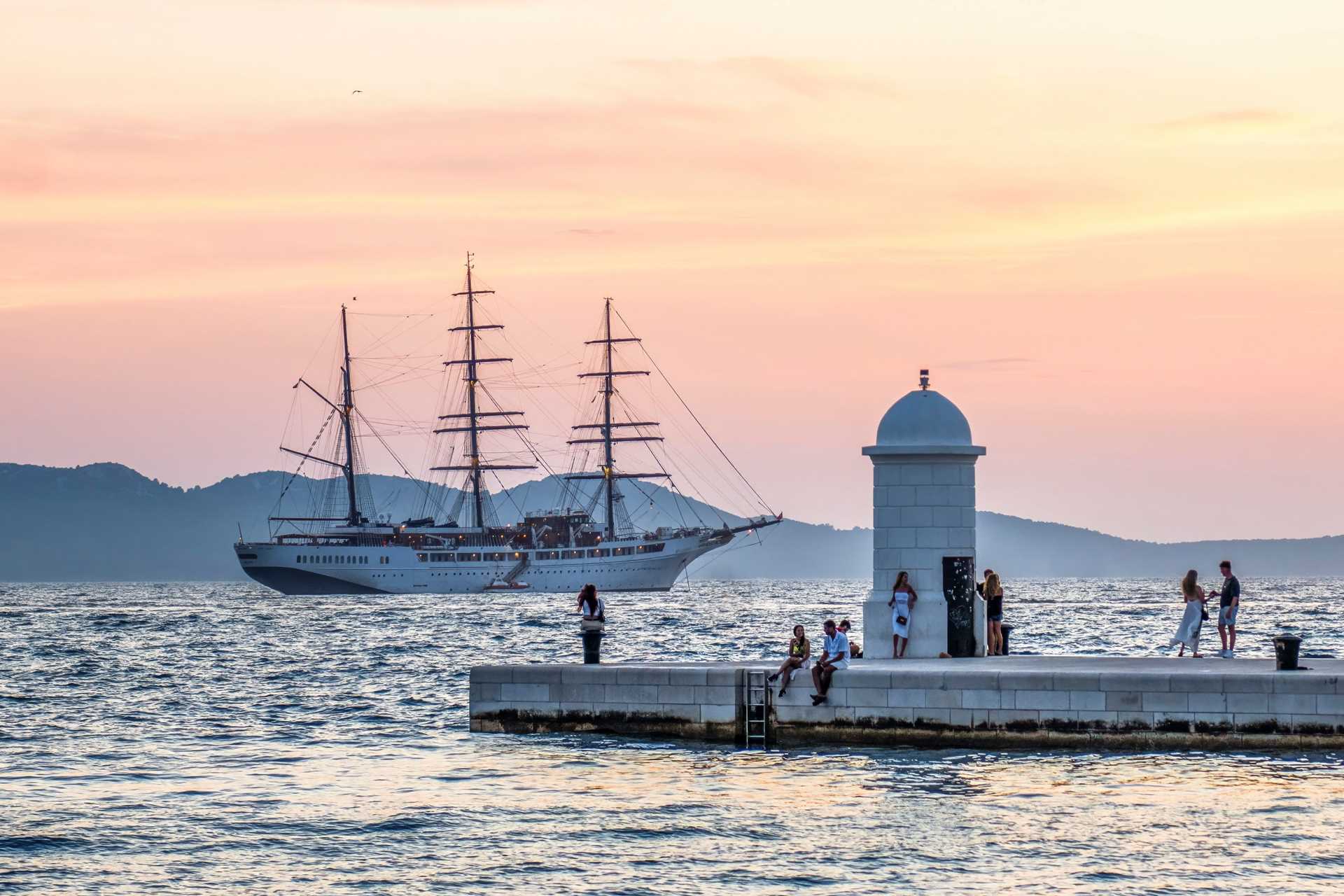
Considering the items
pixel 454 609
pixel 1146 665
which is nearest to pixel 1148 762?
pixel 1146 665

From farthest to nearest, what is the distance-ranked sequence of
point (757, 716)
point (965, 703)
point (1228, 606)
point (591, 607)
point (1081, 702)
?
point (591, 607), point (1228, 606), point (757, 716), point (965, 703), point (1081, 702)

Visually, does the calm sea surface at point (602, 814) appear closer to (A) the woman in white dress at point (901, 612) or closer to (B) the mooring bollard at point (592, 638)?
(B) the mooring bollard at point (592, 638)

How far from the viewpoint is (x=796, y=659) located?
78.8 feet

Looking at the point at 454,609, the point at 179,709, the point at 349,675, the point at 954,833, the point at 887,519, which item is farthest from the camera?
the point at 454,609

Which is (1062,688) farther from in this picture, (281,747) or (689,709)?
(281,747)

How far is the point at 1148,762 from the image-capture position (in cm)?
2195

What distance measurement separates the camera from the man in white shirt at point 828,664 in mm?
23906

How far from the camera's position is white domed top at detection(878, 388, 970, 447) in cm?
2781

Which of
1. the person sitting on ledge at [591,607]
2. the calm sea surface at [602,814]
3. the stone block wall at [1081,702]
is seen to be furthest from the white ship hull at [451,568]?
the stone block wall at [1081,702]

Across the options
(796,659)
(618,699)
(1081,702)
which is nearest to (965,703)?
(1081,702)

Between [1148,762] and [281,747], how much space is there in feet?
47.1

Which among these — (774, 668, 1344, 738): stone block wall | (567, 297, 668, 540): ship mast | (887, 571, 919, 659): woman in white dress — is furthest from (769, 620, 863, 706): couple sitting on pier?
(567, 297, 668, 540): ship mast

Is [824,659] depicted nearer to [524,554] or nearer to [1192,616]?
[1192,616]

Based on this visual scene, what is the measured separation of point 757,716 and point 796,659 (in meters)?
1.10
